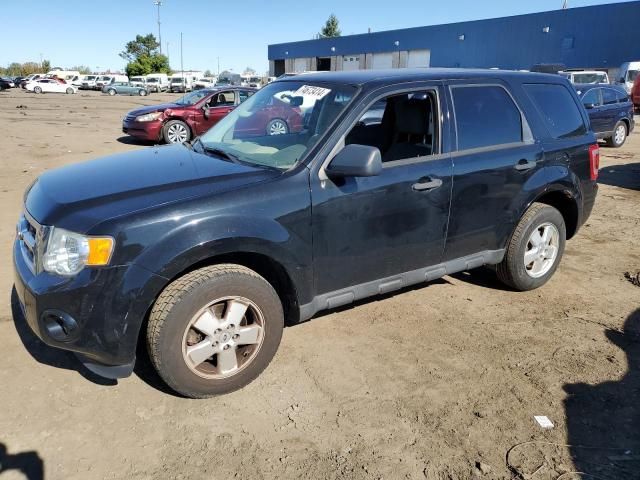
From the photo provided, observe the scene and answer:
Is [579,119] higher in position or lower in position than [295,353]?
higher

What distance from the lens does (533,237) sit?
4484mm

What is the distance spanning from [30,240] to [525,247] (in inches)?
147

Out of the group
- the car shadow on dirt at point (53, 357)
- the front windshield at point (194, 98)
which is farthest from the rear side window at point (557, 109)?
the front windshield at point (194, 98)

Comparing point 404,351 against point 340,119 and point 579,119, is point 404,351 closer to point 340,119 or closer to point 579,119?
point 340,119

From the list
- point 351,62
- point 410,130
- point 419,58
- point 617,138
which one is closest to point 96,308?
point 410,130

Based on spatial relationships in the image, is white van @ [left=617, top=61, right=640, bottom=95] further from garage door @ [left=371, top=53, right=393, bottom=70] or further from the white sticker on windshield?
the white sticker on windshield

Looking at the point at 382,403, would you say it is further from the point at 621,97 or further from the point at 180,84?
the point at 180,84

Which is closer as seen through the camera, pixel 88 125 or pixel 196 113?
pixel 196 113

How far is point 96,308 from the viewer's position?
2604mm

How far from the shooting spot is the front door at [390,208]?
10.6ft

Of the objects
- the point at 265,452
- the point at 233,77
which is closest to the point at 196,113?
the point at 265,452

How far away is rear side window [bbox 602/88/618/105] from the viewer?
44.8ft

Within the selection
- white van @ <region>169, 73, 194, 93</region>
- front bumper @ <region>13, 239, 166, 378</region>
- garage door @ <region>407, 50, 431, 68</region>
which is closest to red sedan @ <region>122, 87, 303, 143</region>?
front bumper @ <region>13, 239, 166, 378</region>

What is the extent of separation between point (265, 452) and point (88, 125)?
59.5 feet
